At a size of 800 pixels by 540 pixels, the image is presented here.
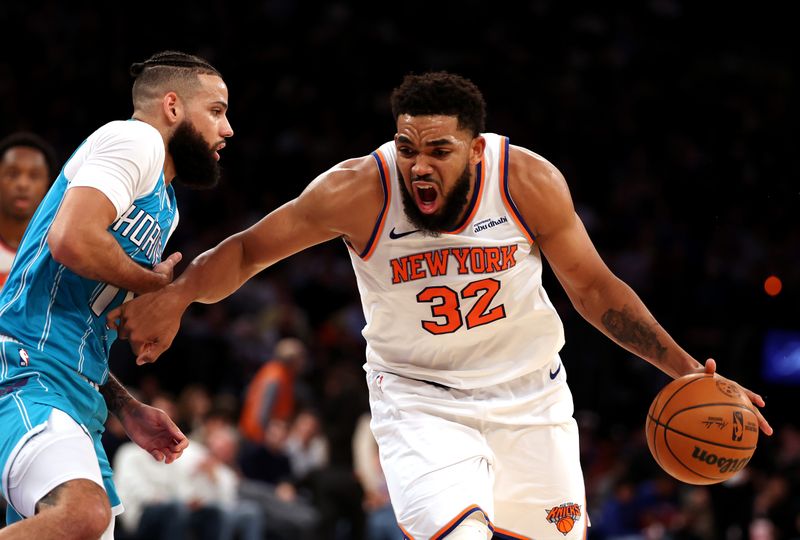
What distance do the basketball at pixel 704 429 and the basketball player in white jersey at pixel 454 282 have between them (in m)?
0.11

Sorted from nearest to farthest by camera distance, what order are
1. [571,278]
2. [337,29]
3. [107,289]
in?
[107,289] → [571,278] → [337,29]

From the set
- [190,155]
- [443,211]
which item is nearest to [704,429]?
[443,211]

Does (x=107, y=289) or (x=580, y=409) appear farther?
(x=580, y=409)

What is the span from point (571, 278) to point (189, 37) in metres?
9.55

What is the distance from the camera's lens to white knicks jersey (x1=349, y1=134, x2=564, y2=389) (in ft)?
14.1

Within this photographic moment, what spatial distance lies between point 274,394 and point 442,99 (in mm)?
6312

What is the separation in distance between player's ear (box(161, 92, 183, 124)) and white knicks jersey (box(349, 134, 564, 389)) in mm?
843

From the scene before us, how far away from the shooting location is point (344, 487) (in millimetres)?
8977

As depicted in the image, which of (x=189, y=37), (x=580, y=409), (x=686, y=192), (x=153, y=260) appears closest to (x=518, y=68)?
(x=686, y=192)

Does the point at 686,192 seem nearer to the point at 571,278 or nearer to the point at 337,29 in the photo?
the point at 337,29

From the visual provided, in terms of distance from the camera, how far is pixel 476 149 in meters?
4.33

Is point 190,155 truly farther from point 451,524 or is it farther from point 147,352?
point 451,524

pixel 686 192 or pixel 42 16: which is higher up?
pixel 42 16

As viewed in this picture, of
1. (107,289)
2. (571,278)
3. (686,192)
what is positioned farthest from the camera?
(686,192)
